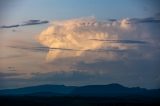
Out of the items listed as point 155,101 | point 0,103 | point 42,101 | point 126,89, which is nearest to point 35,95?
point 42,101

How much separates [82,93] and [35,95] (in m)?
0.43

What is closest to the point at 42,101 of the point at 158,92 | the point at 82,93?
the point at 82,93

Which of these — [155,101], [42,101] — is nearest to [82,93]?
[42,101]

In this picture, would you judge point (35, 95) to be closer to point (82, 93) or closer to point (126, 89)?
point (82, 93)

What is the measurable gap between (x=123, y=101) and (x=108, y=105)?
0.49 ft

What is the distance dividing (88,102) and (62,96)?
24 cm

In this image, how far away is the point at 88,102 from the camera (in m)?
3.48

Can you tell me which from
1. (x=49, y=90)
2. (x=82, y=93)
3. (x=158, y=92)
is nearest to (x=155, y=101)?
(x=158, y=92)

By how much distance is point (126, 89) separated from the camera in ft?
11.5

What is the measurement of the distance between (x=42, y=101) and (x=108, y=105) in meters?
0.59

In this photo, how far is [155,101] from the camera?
3.55m

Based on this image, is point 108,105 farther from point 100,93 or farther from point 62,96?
point 62,96

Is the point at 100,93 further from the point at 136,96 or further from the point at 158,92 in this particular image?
the point at 158,92

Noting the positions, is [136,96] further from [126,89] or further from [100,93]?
[100,93]
